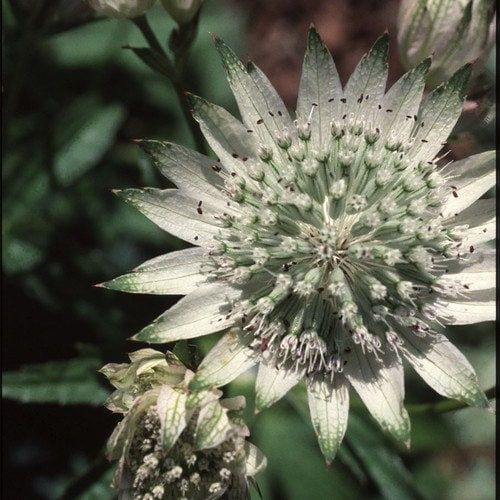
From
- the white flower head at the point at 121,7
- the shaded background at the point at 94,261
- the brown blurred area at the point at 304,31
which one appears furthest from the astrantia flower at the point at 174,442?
the brown blurred area at the point at 304,31

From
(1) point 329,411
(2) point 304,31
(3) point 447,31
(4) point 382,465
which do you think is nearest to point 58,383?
(1) point 329,411

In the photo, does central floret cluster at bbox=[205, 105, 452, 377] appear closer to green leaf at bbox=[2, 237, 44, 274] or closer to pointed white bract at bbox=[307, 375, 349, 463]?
pointed white bract at bbox=[307, 375, 349, 463]

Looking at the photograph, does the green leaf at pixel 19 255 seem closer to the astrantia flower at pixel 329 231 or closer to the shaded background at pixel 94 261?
the shaded background at pixel 94 261

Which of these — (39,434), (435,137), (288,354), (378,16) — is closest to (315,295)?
(288,354)

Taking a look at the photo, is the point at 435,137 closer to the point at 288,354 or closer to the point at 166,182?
the point at 288,354

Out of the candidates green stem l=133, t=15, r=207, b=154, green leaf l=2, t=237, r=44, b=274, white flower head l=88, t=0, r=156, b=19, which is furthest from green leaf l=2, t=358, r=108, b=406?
white flower head l=88, t=0, r=156, b=19

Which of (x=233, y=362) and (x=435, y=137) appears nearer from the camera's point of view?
(x=233, y=362)

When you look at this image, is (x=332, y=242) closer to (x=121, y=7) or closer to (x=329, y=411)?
(x=329, y=411)
